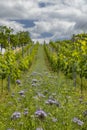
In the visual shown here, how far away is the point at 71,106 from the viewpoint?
8.25 m

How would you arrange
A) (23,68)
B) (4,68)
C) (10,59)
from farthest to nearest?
1. (23,68)
2. (10,59)
3. (4,68)

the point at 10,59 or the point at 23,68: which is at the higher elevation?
the point at 10,59

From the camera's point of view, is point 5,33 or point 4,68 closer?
point 4,68

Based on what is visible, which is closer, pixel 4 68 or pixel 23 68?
pixel 4 68

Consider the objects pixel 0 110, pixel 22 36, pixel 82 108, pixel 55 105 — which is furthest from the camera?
pixel 22 36

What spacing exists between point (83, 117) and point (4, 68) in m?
9.90

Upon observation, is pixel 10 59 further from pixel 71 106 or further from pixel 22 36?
pixel 22 36

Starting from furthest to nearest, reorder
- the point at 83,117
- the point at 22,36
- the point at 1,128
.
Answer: the point at 22,36 → the point at 83,117 → the point at 1,128

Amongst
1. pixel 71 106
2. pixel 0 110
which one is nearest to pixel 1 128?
pixel 71 106

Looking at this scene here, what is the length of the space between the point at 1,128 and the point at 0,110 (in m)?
2.68

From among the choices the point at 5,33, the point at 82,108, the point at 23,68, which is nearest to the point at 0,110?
the point at 82,108

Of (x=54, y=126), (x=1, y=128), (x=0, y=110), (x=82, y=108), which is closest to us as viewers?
(x=54, y=126)

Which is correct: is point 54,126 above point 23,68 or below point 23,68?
above

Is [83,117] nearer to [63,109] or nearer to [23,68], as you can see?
[63,109]
